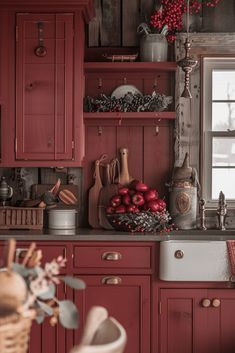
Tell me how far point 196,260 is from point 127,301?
0.48 m

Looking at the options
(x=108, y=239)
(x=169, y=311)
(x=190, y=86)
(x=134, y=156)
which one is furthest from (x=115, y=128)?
(x=169, y=311)

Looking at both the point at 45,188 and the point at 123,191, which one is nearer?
the point at 123,191

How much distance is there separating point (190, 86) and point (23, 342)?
3285mm

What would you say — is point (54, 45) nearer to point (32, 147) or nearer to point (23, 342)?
point (32, 147)

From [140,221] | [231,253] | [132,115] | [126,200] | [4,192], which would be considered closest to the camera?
[231,253]

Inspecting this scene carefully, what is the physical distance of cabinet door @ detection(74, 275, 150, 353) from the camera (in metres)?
4.06

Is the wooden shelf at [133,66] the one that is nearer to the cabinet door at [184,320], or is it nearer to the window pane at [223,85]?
the window pane at [223,85]

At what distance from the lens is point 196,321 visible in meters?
4.04

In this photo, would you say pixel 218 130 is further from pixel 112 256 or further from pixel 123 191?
pixel 112 256

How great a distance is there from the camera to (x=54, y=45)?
4316mm

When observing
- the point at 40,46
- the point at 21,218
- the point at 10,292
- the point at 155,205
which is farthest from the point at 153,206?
the point at 10,292

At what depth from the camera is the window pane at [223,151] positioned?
4684 mm

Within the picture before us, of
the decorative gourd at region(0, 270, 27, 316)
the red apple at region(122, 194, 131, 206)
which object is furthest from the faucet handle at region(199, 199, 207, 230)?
the decorative gourd at region(0, 270, 27, 316)

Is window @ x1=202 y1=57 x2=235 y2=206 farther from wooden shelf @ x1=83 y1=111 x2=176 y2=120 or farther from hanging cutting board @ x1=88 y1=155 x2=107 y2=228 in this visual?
hanging cutting board @ x1=88 y1=155 x2=107 y2=228
